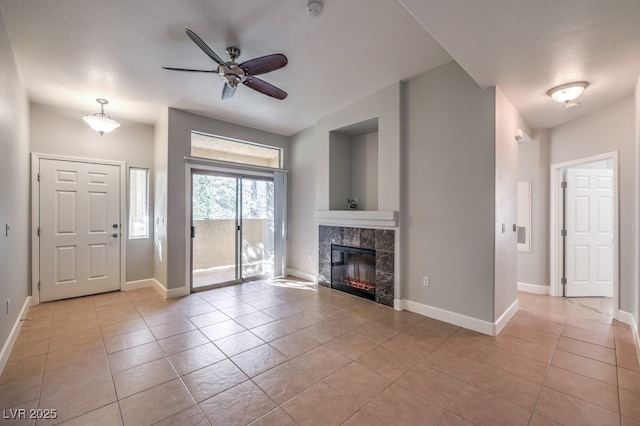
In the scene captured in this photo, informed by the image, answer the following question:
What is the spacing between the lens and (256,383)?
2.10 meters

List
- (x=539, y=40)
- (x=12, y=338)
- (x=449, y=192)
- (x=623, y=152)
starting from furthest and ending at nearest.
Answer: (x=623, y=152) < (x=449, y=192) < (x=12, y=338) < (x=539, y=40)

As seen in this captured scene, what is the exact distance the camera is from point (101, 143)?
4492mm

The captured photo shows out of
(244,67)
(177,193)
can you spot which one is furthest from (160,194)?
(244,67)

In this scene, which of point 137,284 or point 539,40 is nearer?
point 539,40

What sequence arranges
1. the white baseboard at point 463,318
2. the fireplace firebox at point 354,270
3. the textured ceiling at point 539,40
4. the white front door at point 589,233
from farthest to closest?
1. the white front door at point 589,233
2. the fireplace firebox at point 354,270
3. the white baseboard at point 463,318
4. the textured ceiling at point 539,40

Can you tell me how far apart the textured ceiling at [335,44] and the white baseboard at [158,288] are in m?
2.88

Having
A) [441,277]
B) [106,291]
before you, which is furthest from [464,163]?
[106,291]

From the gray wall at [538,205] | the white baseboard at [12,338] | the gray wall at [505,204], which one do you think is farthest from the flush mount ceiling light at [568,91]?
the white baseboard at [12,338]

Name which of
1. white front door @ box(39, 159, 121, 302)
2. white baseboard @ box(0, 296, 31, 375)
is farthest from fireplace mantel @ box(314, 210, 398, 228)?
white baseboard @ box(0, 296, 31, 375)

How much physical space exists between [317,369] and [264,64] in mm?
2692

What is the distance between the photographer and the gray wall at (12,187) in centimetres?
243

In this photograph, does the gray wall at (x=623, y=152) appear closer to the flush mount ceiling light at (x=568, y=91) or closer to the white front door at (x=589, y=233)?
the white front door at (x=589, y=233)

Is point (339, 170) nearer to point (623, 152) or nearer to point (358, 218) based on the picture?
point (358, 218)

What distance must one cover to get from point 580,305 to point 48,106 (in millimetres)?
8344
